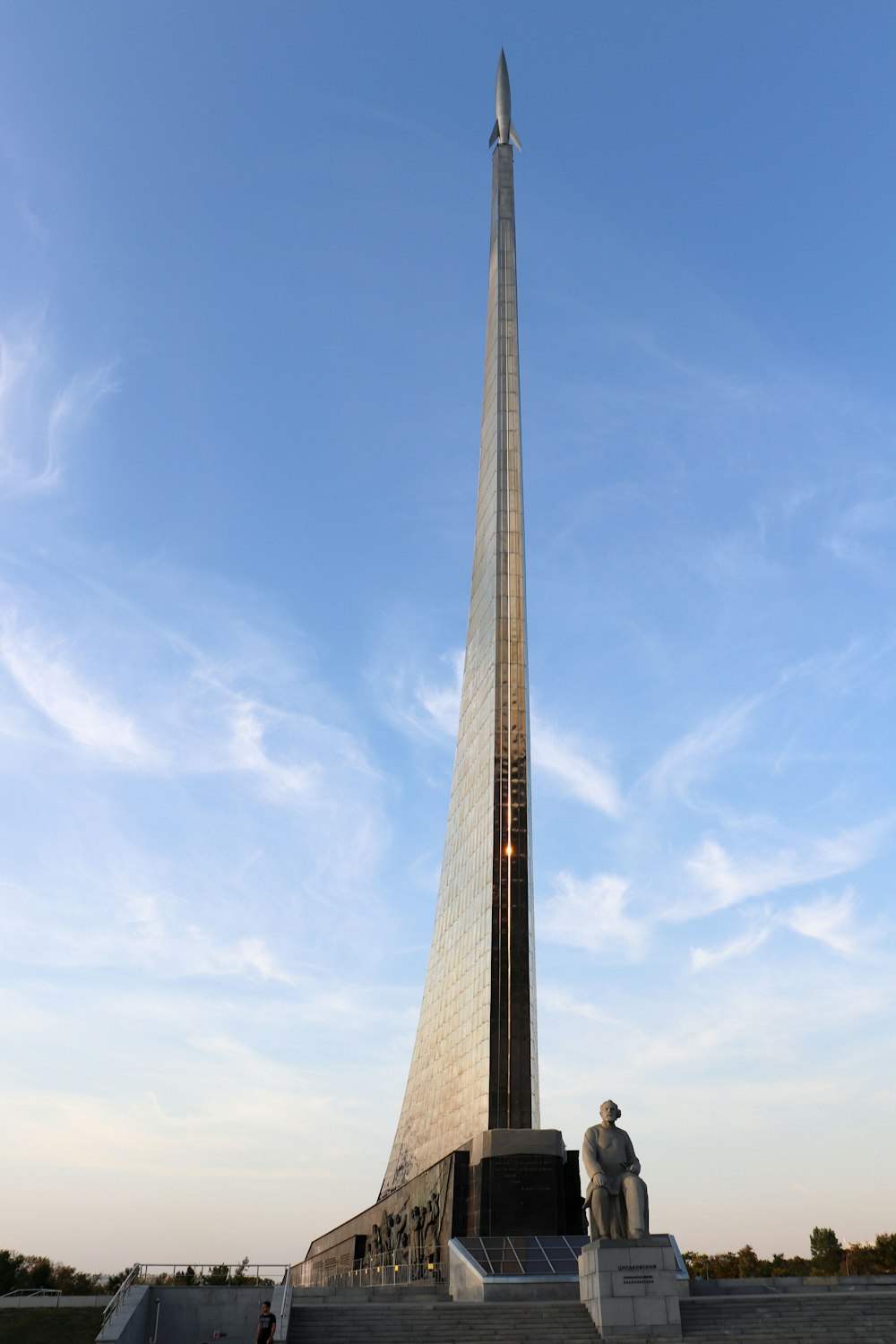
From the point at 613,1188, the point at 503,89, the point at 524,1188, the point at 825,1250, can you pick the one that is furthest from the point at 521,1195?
the point at 825,1250

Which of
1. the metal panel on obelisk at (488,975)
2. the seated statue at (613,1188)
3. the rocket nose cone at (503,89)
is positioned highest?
the rocket nose cone at (503,89)

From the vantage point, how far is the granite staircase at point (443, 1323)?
469 inches

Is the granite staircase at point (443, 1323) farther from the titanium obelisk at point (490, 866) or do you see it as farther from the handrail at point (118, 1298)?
the titanium obelisk at point (490, 866)

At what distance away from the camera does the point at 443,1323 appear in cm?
1234

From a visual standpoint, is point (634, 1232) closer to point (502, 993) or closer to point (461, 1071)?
point (502, 993)

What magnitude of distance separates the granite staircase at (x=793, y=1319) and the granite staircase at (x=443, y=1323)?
121 cm

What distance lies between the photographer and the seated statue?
1293 cm

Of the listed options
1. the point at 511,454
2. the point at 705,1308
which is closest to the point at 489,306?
the point at 511,454

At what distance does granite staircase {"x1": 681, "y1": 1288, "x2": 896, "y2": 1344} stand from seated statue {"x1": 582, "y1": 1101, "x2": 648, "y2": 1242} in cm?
103

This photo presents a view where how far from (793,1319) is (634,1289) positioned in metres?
1.77

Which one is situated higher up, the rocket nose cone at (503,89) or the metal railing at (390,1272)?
the rocket nose cone at (503,89)

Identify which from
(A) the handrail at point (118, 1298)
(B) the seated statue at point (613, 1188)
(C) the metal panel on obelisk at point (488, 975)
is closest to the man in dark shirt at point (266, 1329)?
(A) the handrail at point (118, 1298)

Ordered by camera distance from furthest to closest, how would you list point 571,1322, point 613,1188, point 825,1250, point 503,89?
1. point 825,1250
2. point 503,89
3. point 613,1188
4. point 571,1322

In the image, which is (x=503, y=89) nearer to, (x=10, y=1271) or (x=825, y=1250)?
(x=10, y=1271)
